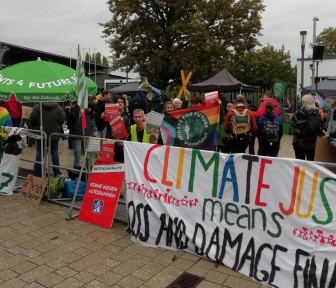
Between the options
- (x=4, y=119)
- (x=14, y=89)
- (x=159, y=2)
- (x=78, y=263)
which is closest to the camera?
(x=78, y=263)

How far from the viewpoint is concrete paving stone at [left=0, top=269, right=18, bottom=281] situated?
381cm

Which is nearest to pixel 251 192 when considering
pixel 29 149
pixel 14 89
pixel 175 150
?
pixel 175 150

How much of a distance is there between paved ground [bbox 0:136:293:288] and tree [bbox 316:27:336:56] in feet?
172

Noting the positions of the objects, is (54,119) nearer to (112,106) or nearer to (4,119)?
(4,119)

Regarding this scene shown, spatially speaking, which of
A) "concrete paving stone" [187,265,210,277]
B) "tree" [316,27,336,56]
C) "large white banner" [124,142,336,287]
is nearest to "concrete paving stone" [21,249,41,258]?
"large white banner" [124,142,336,287]

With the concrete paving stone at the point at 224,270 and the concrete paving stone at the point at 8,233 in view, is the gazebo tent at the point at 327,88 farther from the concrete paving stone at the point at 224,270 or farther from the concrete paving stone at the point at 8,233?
the concrete paving stone at the point at 8,233

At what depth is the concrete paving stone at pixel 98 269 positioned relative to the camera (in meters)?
3.95

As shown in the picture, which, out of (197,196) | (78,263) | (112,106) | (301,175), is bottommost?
(78,263)

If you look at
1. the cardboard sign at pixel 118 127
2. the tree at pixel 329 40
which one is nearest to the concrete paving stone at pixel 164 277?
the cardboard sign at pixel 118 127

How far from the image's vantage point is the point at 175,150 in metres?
4.54

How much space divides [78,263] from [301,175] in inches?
100.0

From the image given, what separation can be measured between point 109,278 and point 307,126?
4525mm

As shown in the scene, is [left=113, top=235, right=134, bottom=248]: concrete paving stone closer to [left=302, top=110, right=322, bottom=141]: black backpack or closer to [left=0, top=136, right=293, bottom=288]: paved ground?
[left=0, top=136, right=293, bottom=288]: paved ground

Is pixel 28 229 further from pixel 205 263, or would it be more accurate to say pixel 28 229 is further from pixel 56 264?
pixel 205 263
